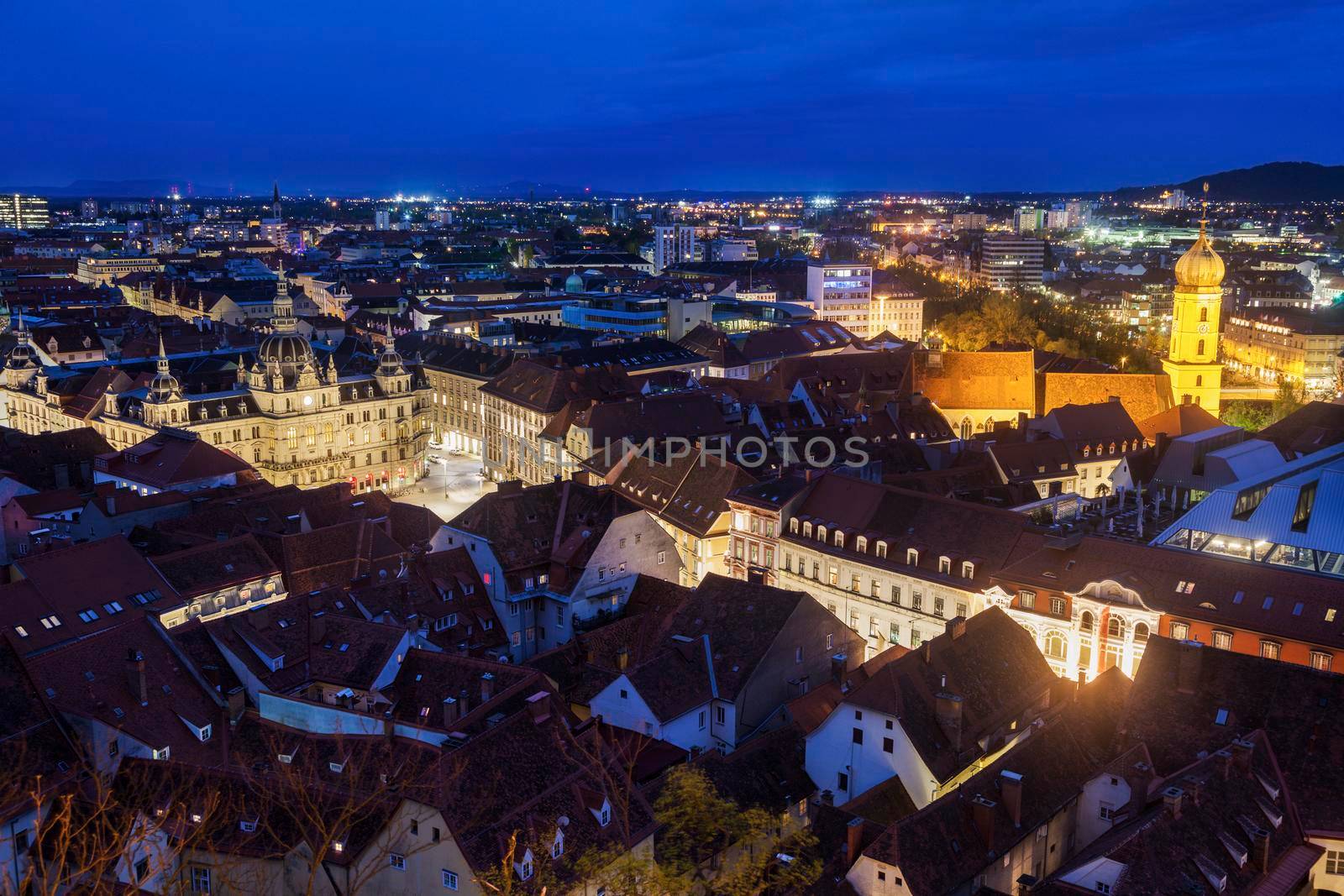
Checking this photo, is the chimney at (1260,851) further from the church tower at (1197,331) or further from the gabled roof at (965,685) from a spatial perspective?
the church tower at (1197,331)

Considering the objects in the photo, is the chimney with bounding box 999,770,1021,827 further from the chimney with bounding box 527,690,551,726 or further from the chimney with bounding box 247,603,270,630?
the chimney with bounding box 247,603,270,630

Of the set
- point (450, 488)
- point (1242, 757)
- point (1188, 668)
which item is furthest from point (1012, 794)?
point (450, 488)

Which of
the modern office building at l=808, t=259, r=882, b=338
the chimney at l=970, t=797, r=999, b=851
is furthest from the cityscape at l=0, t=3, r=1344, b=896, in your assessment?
the modern office building at l=808, t=259, r=882, b=338

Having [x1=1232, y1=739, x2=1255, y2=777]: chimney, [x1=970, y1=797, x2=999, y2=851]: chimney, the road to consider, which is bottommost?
the road

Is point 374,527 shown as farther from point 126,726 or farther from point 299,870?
point 299,870

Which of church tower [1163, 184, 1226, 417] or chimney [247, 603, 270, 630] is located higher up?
church tower [1163, 184, 1226, 417]

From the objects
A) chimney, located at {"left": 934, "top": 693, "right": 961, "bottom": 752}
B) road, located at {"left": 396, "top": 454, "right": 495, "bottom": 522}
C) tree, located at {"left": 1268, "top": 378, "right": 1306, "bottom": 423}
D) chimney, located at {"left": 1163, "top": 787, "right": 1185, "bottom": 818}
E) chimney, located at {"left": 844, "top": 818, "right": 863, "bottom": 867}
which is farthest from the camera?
tree, located at {"left": 1268, "top": 378, "right": 1306, "bottom": 423}

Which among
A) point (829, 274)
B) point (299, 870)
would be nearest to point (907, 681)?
point (299, 870)
